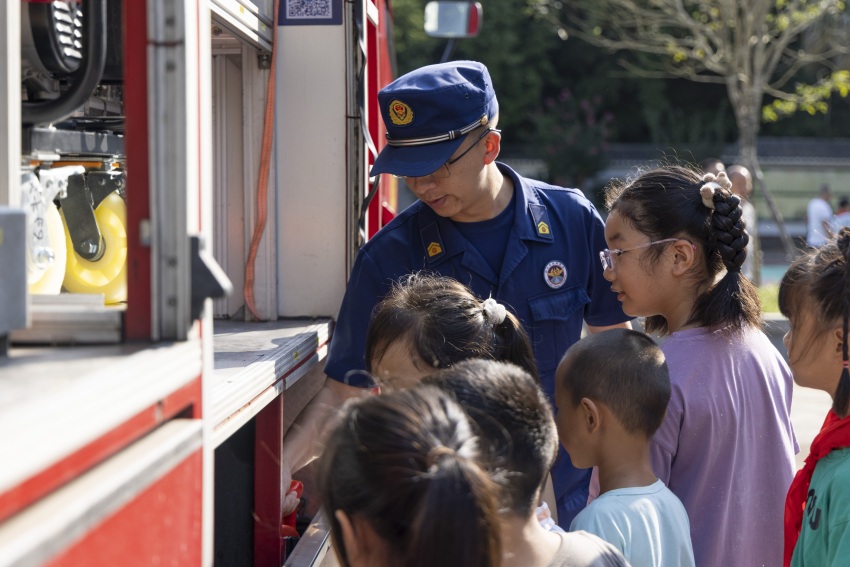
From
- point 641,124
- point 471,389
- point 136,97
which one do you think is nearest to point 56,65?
point 136,97

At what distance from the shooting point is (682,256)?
7.86 feet

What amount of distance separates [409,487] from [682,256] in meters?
1.37

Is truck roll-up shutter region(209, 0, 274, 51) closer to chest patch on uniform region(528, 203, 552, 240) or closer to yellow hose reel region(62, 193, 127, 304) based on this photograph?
yellow hose reel region(62, 193, 127, 304)

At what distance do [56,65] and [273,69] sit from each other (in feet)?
3.77

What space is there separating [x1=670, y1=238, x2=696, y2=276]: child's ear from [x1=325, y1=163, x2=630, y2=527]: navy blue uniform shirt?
0.36m

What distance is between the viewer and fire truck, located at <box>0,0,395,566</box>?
114 cm

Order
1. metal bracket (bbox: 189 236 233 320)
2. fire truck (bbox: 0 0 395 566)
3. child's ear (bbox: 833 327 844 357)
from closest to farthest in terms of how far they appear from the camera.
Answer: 1. fire truck (bbox: 0 0 395 566)
2. metal bracket (bbox: 189 236 233 320)
3. child's ear (bbox: 833 327 844 357)

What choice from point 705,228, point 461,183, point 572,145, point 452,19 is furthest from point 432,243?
point 572,145

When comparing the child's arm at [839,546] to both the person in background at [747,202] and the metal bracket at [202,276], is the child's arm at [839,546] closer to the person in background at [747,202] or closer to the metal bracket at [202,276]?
the metal bracket at [202,276]

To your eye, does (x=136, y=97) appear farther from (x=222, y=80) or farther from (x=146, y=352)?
(x=222, y=80)

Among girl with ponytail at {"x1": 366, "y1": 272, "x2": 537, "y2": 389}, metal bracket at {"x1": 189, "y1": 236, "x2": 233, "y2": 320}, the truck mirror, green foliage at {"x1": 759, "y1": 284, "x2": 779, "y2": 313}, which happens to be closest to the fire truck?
metal bracket at {"x1": 189, "y1": 236, "x2": 233, "y2": 320}

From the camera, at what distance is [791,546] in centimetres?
222

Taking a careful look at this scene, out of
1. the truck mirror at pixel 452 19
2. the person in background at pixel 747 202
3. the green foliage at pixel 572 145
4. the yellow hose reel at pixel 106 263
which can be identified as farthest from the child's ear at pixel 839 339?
the green foliage at pixel 572 145

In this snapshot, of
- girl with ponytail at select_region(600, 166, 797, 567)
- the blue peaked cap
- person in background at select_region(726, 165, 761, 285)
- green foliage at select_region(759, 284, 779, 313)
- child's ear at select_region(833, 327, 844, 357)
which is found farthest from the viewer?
green foliage at select_region(759, 284, 779, 313)
